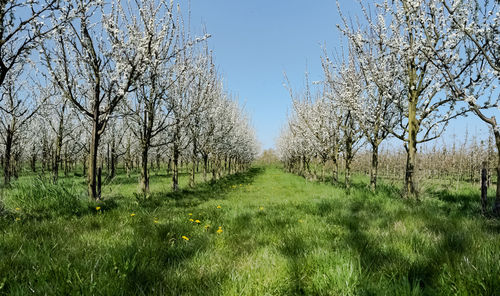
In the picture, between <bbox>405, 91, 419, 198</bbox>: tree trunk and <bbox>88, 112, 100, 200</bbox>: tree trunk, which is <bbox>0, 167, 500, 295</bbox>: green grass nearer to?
<bbox>88, 112, 100, 200</bbox>: tree trunk

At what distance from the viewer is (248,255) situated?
114 inches

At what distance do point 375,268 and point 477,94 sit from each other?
6061 millimetres

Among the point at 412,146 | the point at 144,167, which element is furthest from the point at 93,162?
the point at 412,146

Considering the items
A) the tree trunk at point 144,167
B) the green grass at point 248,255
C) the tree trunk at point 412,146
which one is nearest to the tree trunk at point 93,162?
the green grass at point 248,255

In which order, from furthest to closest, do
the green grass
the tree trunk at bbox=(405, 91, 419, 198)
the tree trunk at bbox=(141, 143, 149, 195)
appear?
1. the tree trunk at bbox=(141, 143, 149, 195)
2. the tree trunk at bbox=(405, 91, 419, 198)
3. the green grass

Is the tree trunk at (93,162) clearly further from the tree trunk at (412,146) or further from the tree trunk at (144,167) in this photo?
the tree trunk at (412,146)

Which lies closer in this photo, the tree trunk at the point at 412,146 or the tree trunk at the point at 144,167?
Result: the tree trunk at the point at 412,146

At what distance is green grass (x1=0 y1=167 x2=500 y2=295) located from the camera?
6.57 feet

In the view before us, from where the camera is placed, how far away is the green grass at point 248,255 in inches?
78.9

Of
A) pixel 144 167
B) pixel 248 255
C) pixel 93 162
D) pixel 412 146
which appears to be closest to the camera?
pixel 248 255

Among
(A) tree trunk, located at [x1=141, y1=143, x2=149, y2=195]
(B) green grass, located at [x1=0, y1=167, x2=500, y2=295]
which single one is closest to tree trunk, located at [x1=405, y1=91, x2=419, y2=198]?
(B) green grass, located at [x1=0, y1=167, x2=500, y2=295]

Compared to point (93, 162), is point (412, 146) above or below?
above

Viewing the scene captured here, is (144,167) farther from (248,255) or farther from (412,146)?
(412,146)

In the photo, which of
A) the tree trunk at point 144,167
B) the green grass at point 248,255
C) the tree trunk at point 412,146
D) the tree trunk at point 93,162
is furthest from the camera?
the tree trunk at point 144,167
